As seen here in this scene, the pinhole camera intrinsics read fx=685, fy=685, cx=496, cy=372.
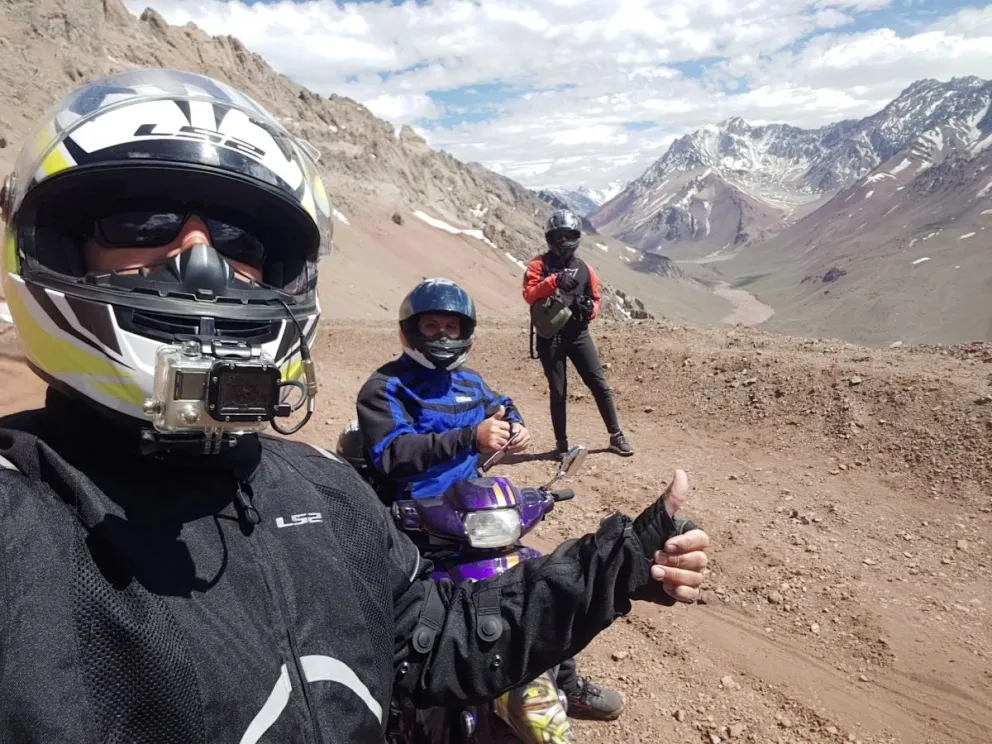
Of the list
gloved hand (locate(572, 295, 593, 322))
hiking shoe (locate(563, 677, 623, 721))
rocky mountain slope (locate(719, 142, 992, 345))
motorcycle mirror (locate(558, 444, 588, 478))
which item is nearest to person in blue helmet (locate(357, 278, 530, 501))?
motorcycle mirror (locate(558, 444, 588, 478))

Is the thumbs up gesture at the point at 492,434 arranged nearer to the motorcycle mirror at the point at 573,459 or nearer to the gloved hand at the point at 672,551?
the motorcycle mirror at the point at 573,459

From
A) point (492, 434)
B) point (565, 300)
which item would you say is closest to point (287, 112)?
point (565, 300)

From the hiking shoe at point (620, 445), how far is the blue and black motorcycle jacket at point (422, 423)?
3.61 metres

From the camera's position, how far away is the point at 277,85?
59.4 meters

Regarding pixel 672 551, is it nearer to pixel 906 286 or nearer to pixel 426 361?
pixel 426 361

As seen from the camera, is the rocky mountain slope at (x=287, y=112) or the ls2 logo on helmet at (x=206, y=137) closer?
the ls2 logo on helmet at (x=206, y=137)

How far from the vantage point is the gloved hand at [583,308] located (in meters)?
6.86

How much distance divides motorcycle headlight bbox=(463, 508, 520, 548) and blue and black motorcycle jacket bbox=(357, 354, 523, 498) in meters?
0.52

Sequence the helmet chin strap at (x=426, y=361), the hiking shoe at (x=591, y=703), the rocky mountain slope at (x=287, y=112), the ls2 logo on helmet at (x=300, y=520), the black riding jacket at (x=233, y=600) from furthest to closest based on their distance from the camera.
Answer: the rocky mountain slope at (x=287, y=112), the helmet chin strap at (x=426, y=361), the hiking shoe at (x=591, y=703), the ls2 logo on helmet at (x=300, y=520), the black riding jacket at (x=233, y=600)

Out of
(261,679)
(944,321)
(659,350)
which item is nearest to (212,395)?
(261,679)

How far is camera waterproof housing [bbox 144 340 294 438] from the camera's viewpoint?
4.03 feet

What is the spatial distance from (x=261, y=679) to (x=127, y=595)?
31cm

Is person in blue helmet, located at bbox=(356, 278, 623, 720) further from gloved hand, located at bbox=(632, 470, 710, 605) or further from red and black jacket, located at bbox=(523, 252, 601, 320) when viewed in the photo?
red and black jacket, located at bbox=(523, 252, 601, 320)

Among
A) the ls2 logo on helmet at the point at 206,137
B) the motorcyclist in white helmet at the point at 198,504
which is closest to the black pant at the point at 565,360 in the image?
the motorcyclist in white helmet at the point at 198,504
